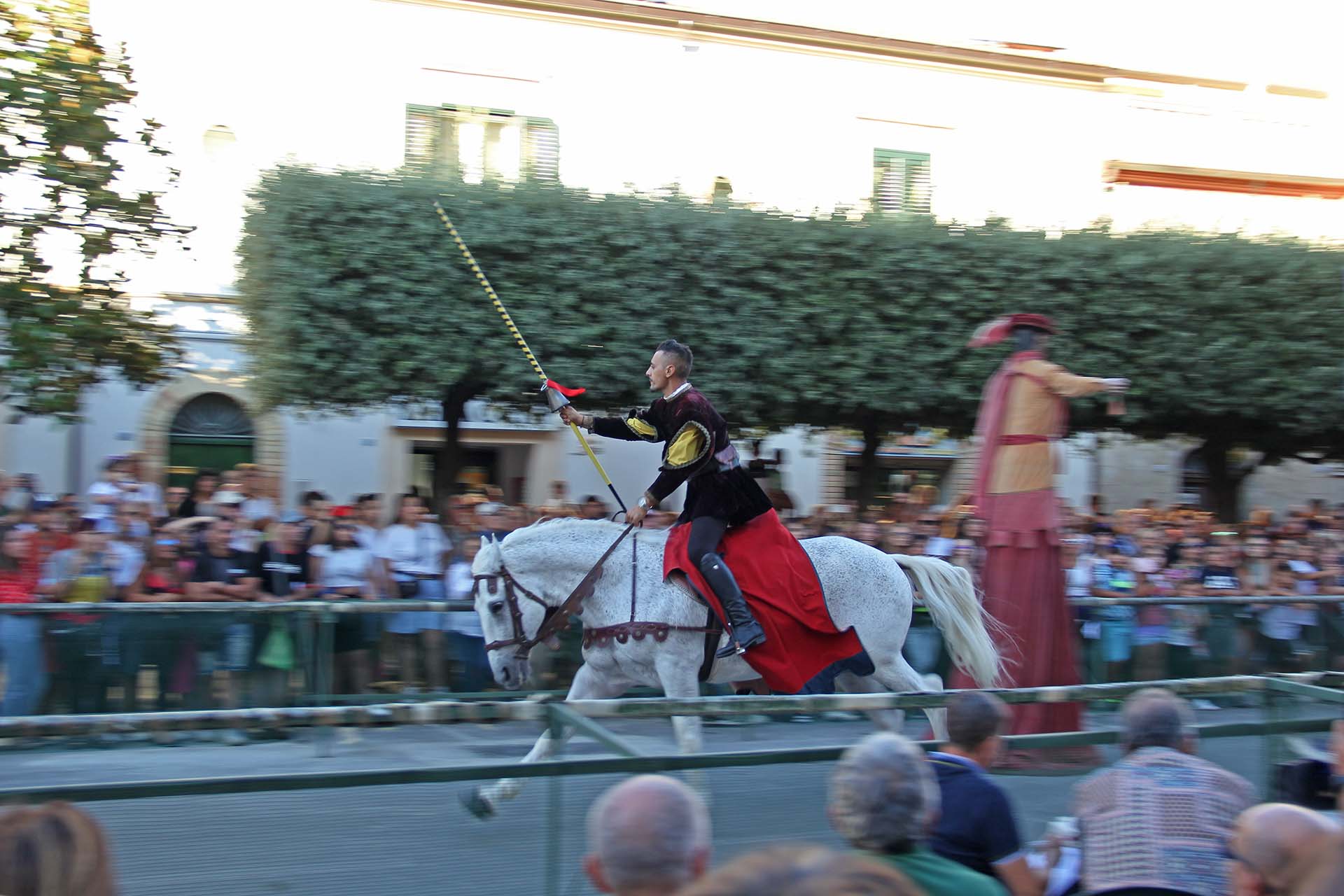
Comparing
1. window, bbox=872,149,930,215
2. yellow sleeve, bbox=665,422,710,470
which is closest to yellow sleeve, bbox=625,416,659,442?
yellow sleeve, bbox=665,422,710,470

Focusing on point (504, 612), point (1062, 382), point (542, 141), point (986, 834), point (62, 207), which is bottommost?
point (986, 834)

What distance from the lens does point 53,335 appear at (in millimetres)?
13391

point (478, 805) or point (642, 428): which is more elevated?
point (642, 428)

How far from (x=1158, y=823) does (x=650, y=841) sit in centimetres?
169

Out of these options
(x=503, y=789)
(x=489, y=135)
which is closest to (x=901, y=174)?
(x=489, y=135)

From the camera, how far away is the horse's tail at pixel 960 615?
23.1 ft

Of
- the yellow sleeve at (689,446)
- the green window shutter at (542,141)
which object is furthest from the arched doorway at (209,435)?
the yellow sleeve at (689,446)

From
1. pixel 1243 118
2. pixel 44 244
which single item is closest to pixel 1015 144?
pixel 1243 118

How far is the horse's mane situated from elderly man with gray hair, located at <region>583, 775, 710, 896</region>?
445cm

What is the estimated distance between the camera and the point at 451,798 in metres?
3.31

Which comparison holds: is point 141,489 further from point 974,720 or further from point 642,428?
point 974,720

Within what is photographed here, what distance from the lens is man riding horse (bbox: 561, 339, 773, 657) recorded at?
6.65 meters

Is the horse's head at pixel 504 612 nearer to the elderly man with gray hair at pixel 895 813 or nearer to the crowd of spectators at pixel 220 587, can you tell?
the crowd of spectators at pixel 220 587

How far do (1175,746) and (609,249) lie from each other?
10785 millimetres
